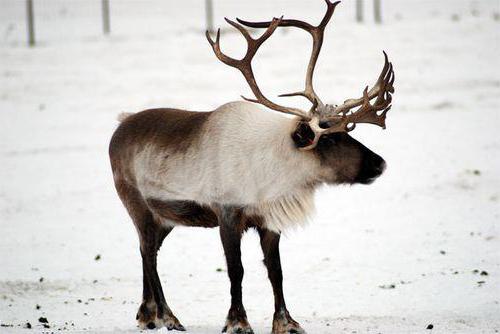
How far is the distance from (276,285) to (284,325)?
1.00 ft

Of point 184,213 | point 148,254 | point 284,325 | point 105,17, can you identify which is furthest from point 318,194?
point 105,17

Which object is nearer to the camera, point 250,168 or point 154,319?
point 250,168

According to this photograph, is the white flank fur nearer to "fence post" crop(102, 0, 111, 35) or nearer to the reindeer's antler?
the reindeer's antler

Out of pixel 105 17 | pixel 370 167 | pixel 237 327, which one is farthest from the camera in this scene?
pixel 105 17

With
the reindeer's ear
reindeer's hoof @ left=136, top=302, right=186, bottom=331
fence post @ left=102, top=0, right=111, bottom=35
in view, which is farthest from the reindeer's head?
fence post @ left=102, top=0, right=111, bottom=35

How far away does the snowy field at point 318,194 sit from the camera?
7836mm

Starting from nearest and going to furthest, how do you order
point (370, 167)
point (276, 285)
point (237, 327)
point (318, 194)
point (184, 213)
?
point (370, 167) < point (237, 327) < point (276, 285) < point (184, 213) < point (318, 194)

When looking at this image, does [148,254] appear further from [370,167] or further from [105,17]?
[105,17]

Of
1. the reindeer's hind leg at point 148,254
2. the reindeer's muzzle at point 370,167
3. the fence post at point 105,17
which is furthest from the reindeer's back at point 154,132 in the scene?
the fence post at point 105,17

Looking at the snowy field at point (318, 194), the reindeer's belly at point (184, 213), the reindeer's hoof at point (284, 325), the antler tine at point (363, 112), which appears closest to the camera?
the antler tine at point (363, 112)

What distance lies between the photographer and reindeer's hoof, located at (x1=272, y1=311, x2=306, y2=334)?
6.22 meters

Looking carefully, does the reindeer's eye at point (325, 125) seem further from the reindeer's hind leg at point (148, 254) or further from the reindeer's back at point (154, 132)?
the reindeer's hind leg at point (148, 254)

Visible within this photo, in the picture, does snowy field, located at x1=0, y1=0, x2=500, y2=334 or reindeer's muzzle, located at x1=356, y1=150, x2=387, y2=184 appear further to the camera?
snowy field, located at x1=0, y1=0, x2=500, y2=334

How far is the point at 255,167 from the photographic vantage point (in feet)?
20.2
